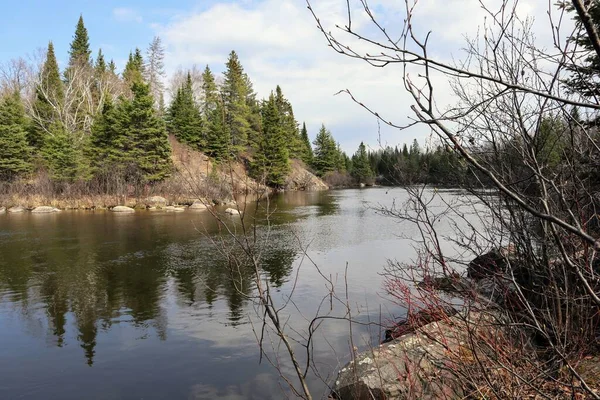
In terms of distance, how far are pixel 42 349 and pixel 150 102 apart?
2969 centimetres

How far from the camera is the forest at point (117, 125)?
32.7 m

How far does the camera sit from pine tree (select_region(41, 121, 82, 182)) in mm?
31625

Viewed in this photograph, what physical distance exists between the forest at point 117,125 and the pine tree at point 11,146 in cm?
7

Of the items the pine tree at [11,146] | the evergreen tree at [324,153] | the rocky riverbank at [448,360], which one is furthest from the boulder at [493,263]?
the evergreen tree at [324,153]

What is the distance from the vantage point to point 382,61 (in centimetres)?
142

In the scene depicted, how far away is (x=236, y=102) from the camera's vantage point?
5172cm

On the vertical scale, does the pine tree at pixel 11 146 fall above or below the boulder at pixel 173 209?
above

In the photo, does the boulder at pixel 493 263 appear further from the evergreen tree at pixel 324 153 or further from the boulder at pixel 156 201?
the evergreen tree at pixel 324 153

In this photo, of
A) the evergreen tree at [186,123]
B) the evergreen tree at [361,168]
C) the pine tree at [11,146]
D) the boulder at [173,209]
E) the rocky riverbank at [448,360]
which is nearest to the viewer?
the rocky riverbank at [448,360]

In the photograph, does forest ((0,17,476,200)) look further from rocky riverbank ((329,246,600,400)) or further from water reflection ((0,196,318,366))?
rocky riverbank ((329,246,600,400))

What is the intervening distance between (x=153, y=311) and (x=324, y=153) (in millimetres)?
61589

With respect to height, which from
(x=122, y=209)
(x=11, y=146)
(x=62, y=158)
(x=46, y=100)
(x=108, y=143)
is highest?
(x=46, y=100)

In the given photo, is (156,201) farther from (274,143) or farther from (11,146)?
(274,143)

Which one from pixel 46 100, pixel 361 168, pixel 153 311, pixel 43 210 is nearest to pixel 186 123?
pixel 46 100
